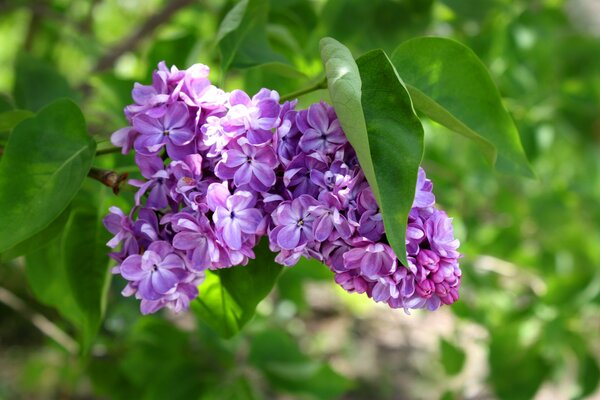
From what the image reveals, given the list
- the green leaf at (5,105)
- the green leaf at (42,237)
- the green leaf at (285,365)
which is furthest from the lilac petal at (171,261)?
the green leaf at (285,365)

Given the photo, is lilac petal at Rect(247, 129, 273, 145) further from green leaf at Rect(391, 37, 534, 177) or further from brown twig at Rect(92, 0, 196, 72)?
brown twig at Rect(92, 0, 196, 72)

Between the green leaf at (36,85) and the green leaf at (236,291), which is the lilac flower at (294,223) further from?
the green leaf at (36,85)

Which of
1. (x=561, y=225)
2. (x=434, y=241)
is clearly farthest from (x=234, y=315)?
(x=561, y=225)

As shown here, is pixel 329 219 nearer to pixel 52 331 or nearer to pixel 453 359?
pixel 52 331

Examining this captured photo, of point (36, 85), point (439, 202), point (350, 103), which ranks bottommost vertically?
point (439, 202)

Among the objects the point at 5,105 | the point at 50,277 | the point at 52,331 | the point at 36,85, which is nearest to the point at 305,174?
the point at 5,105

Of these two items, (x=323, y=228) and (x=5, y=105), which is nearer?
(x=323, y=228)

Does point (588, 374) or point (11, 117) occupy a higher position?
point (11, 117)
